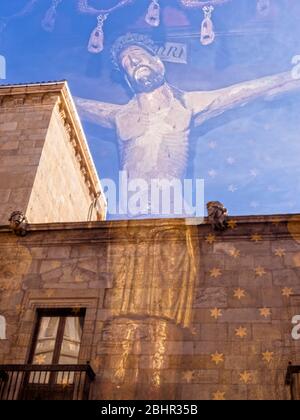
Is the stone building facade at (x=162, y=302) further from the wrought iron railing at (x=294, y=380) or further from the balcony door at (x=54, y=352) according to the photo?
the wrought iron railing at (x=294, y=380)

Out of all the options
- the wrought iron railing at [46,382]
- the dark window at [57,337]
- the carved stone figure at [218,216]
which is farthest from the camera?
the carved stone figure at [218,216]

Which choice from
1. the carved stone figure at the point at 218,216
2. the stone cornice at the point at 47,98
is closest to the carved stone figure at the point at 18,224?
the carved stone figure at the point at 218,216

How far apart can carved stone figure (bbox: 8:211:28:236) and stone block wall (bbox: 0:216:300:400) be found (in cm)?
20

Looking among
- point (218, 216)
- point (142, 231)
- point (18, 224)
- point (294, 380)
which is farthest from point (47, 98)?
point (294, 380)

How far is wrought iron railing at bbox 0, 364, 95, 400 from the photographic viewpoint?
39.2ft

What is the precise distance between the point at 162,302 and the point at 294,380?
3407 mm

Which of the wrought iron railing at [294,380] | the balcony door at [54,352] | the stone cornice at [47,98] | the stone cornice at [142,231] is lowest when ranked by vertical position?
the wrought iron railing at [294,380]

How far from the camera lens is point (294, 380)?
11391 millimetres

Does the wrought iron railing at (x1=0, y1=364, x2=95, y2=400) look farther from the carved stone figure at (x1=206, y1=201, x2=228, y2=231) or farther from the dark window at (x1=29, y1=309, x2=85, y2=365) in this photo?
the carved stone figure at (x1=206, y1=201, x2=228, y2=231)

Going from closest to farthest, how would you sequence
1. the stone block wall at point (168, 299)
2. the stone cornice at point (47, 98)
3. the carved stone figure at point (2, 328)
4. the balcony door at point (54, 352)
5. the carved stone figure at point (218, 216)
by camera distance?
the stone block wall at point (168, 299)
the balcony door at point (54, 352)
the carved stone figure at point (2, 328)
the carved stone figure at point (218, 216)
the stone cornice at point (47, 98)

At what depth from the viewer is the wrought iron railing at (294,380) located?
11195 mm

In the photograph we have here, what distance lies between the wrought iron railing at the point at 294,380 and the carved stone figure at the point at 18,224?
7376 millimetres

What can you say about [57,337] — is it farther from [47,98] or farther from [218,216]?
[47,98]
